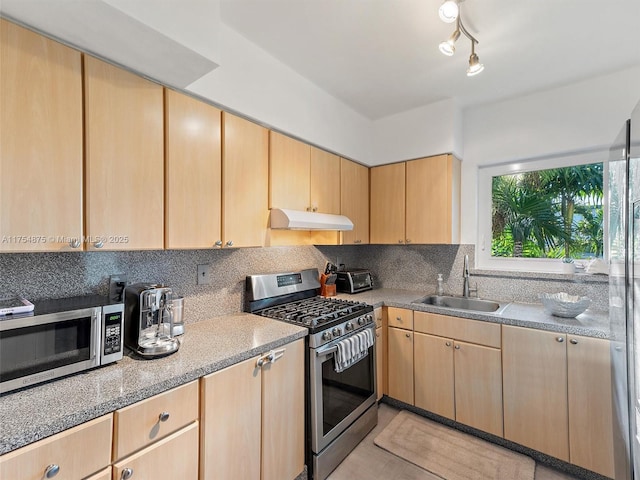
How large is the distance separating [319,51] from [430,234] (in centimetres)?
168

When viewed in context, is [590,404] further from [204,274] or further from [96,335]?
[96,335]

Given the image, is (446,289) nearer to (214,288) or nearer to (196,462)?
(214,288)

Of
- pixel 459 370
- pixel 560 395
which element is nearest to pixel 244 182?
pixel 459 370

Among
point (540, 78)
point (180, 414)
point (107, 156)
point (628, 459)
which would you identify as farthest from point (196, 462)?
point (540, 78)

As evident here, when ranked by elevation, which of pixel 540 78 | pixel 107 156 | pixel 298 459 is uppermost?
pixel 540 78

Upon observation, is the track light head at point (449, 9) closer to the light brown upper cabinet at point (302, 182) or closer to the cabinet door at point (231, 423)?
the light brown upper cabinet at point (302, 182)

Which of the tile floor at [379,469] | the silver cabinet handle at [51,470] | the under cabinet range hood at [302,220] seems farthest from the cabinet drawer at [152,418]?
the tile floor at [379,469]

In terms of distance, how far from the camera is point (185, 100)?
1.52m

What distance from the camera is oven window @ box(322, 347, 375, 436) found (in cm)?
181

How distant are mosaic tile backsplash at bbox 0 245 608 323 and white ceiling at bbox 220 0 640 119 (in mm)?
1365

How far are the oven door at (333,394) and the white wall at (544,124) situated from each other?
1.60m

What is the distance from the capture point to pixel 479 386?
2104mm

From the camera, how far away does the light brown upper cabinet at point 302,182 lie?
79.3 inches

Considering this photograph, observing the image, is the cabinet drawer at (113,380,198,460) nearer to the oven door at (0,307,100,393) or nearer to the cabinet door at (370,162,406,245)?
the oven door at (0,307,100,393)
